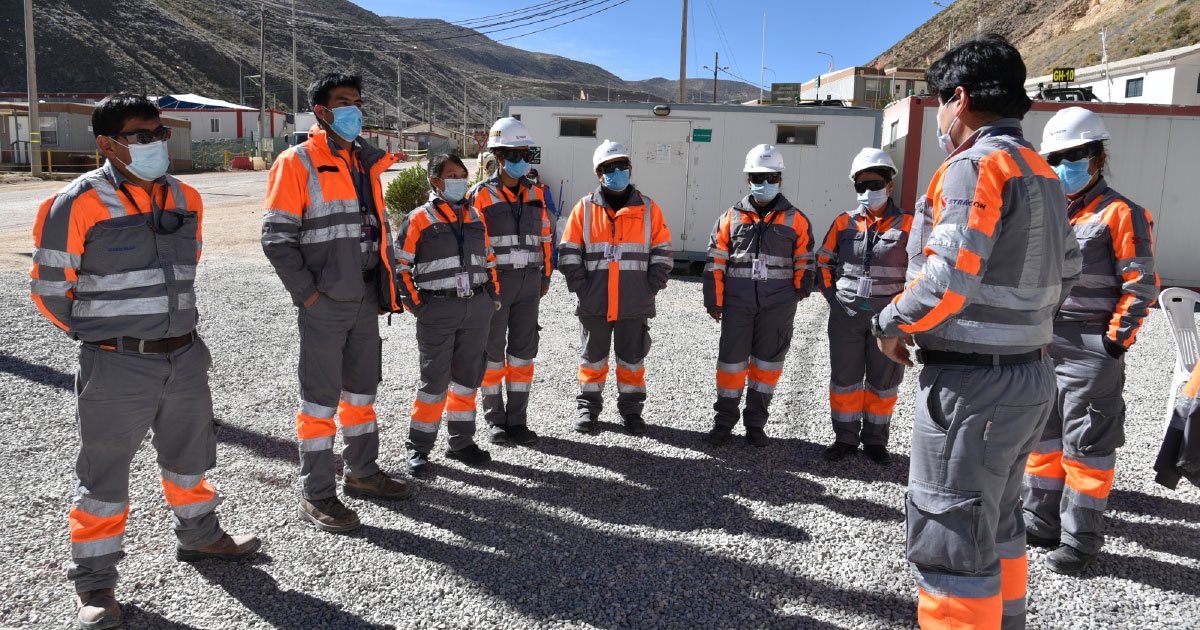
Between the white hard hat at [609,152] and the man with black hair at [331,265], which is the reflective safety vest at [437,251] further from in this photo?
the white hard hat at [609,152]

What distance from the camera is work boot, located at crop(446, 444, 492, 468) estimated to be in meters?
4.64

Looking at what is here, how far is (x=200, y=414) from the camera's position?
10.7ft

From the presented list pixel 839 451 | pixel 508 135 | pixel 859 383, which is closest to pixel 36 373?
pixel 508 135

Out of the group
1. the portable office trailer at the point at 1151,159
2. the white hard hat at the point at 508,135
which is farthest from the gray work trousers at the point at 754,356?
the portable office trailer at the point at 1151,159

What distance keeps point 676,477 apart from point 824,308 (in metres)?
6.57

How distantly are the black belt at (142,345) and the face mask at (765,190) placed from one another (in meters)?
3.49

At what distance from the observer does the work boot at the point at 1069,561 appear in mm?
3430

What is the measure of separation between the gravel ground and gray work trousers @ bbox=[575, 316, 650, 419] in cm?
24

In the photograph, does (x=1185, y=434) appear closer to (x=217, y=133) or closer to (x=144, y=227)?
(x=144, y=227)

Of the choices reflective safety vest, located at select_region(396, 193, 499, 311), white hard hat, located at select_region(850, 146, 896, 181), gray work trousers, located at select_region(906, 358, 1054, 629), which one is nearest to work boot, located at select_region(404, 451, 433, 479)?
reflective safety vest, located at select_region(396, 193, 499, 311)

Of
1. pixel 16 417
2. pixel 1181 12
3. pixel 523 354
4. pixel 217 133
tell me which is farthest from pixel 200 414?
pixel 217 133

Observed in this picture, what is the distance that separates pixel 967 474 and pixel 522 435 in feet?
10.5

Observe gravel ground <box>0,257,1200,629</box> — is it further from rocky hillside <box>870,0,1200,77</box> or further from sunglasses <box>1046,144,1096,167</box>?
rocky hillside <box>870,0,1200,77</box>

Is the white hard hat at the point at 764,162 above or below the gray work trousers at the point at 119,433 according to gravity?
above
